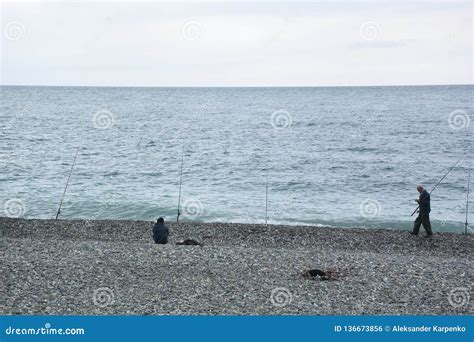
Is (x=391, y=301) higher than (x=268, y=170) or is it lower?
lower

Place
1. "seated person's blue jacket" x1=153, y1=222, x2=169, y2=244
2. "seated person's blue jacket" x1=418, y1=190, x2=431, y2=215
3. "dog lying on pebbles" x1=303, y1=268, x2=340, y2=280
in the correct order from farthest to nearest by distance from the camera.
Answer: "seated person's blue jacket" x1=418, y1=190, x2=431, y2=215 < "seated person's blue jacket" x1=153, y1=222, x2=169, y2=244 < "dog lying on pebbles" x1=303, y1=268, x2=340, y2=280

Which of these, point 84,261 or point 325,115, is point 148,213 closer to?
point 84,261

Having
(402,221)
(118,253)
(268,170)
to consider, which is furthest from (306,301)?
(268,170)

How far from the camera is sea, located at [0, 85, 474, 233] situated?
3048cm

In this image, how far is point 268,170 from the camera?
4550 centimetres

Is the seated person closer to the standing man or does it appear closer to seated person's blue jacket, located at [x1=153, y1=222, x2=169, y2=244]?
seated person's blue jacket, located at [x1=153, y1=222, x2=169, y2=244]

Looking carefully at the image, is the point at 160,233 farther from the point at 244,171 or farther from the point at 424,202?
the point at 244,171

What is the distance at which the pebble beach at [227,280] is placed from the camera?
41.7 feet

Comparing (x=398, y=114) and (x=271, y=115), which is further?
(x=271, y=115)

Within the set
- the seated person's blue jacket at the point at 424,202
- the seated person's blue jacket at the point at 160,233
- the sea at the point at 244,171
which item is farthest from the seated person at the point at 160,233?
the sea at the point at 244,171

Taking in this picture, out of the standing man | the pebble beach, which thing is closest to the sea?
the standing man

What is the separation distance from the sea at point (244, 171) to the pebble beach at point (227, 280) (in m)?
9.95

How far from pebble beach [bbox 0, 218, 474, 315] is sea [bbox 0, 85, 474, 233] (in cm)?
995

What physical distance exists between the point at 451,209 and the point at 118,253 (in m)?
20.3
